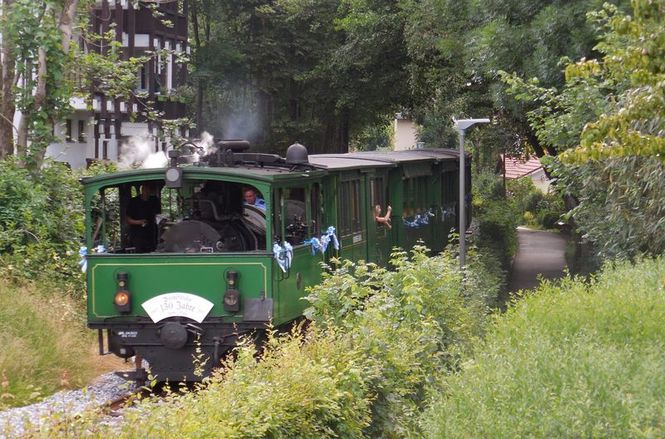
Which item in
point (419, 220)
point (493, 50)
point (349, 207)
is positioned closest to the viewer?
point (349, 207)

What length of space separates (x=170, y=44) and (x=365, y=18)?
12.5 meters

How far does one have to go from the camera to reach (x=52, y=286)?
641 inches

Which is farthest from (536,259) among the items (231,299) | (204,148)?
(231,299)

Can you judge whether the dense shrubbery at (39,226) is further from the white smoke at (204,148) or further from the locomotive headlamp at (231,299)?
the locomotive headlamp at (231,299)

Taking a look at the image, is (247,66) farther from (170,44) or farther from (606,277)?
(606,277)

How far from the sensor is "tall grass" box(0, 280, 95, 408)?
465 inches

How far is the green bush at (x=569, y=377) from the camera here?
616 centimetres

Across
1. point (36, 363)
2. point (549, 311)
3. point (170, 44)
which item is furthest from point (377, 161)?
point (170, 44)

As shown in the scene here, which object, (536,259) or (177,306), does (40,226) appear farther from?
(536,259)

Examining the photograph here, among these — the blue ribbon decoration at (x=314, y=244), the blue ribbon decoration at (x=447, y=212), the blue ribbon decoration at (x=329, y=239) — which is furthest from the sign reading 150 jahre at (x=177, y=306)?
the blue ribbon decoration at (x=447, y=212)

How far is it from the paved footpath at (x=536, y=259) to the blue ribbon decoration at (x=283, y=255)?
1050 centimetres

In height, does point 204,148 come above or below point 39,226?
above

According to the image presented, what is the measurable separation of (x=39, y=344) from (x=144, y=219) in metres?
1.86

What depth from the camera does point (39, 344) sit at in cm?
1305
